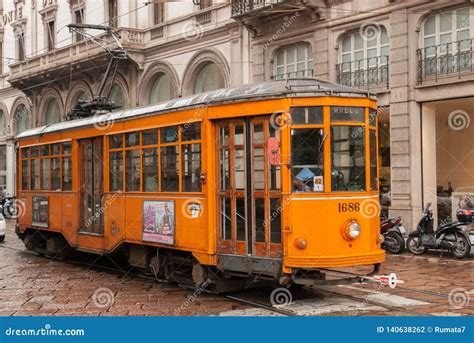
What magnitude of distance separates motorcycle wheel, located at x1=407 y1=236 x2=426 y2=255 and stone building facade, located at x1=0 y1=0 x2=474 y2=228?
1.81 metres

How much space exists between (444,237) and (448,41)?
4761 millimetres

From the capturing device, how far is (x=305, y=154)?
338 inches

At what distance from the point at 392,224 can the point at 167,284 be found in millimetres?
6406

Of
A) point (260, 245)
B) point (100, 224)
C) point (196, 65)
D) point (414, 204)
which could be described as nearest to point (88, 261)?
point (100, 224)

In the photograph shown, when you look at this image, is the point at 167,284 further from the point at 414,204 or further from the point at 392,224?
the point at 414,204

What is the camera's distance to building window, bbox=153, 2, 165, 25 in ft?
80.6

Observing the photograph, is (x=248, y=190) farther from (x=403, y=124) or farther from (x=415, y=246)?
(x=403, y=124)

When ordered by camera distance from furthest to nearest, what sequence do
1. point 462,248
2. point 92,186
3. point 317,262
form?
point 462,248, point 92,186, point 317,262

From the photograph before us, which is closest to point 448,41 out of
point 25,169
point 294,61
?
point 294,61

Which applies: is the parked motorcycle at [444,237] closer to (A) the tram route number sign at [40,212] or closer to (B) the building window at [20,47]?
(A) the tram route number sign at [40,212]

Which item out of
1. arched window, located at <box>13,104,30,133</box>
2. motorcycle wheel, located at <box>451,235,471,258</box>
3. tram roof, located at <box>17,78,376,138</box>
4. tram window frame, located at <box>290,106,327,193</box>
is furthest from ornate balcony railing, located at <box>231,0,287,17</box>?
arched window, located at <box>13,104,30,133</box>

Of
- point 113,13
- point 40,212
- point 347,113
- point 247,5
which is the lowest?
point 40,212

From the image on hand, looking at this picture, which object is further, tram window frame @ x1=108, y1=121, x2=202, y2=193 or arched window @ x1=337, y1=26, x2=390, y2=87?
arched window @ x1=337, y1=26, x2=390, y2=87

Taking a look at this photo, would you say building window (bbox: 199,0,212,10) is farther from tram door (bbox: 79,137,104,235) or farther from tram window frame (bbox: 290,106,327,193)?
tram window frame (bbox: 290,106,327,193)
